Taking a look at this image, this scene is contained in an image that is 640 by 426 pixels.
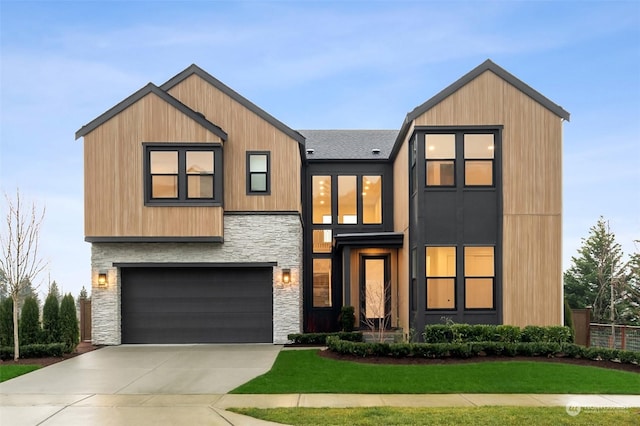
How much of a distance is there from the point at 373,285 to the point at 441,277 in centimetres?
471

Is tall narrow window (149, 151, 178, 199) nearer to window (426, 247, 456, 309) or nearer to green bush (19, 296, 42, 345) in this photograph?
green bush (19, 296, 42, 345)

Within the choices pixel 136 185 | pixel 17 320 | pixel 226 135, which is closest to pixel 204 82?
pixel 226 135

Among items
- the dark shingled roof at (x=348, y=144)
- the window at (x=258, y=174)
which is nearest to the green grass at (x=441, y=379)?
the window at (x=258, y=174)

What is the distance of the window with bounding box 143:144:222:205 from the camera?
15086 mm

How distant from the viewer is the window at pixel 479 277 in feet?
45.8

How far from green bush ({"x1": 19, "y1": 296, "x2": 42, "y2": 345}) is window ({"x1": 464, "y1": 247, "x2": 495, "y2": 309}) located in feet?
39.2

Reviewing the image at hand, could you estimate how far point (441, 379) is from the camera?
9.70 meters

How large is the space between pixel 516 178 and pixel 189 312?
10.8 meters

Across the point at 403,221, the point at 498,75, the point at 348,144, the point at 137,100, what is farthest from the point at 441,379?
the point at 348,144

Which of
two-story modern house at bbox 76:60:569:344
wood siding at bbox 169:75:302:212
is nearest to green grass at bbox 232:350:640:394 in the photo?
two-story modern house at bbox 76:60:569:344

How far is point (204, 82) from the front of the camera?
16.4 m

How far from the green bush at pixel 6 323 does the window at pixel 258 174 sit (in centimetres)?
738

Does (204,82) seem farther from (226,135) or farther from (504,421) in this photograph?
(504,421)

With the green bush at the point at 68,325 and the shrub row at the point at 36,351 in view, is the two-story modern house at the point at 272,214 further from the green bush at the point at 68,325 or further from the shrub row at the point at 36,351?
the shrub row at the point at 36,351
